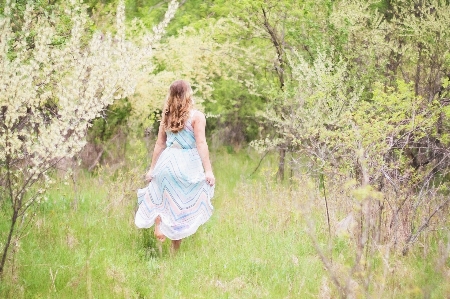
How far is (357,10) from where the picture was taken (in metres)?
8.37

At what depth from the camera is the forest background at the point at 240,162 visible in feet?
13.3

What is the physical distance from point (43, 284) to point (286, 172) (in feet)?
22.3

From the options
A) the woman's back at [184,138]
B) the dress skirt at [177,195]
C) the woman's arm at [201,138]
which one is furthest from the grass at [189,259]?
the woman's back at [184,138]

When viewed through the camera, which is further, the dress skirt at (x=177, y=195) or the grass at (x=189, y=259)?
the dress skirt at (x=177, y=195)

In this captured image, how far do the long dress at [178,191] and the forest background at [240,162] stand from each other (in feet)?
0.93

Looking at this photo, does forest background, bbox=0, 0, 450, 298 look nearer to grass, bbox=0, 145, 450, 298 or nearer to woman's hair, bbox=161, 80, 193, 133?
grass, bbox=0, 145, 450, 298

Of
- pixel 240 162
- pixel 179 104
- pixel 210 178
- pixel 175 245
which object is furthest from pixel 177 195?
pixel 240 162

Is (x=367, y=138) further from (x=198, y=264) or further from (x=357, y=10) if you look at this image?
(x=357, y=10)

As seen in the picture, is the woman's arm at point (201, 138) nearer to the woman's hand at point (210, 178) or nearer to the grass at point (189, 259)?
the woman's hand at point (210, 178)

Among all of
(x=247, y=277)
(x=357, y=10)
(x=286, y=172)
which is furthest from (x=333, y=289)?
(x=286, y=172)

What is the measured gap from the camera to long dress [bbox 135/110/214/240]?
5055mm

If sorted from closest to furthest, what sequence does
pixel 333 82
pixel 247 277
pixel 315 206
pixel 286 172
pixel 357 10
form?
pixel 247 277 < pixel 315 206 < pixel 333 82 < pixel 357 10 < pixel 286 172

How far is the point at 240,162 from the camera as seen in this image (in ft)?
37.8

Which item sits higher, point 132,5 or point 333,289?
point 132,5
